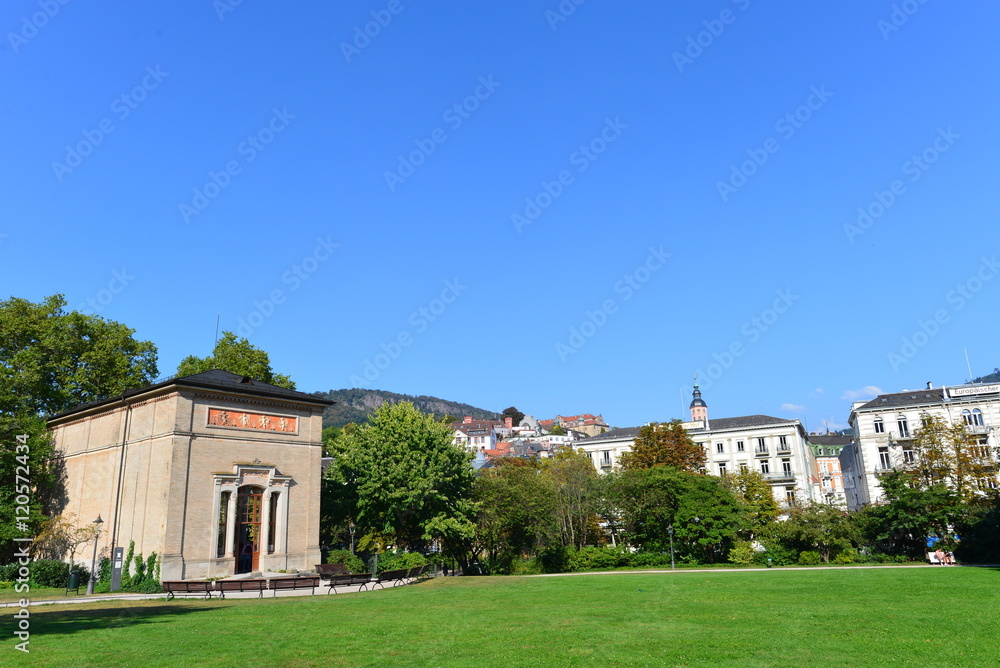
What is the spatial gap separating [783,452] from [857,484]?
852 centimetres

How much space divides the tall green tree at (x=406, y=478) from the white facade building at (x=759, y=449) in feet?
122

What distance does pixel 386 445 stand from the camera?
37.6m

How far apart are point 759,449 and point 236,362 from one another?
186 ft

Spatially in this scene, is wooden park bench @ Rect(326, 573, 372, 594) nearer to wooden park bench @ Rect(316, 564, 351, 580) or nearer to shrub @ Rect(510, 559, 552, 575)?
wooden park bench @ Rect(316, 564, 351, 580)

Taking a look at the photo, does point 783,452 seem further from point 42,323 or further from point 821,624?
point 42,323

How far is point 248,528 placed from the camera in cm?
3256

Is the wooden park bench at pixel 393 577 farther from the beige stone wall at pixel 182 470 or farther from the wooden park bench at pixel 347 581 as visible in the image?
the beige stone wall at pixel 182 470

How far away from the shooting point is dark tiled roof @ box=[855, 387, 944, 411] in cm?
6169

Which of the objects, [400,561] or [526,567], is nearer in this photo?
[400,561]

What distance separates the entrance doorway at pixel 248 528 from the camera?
31.9 m

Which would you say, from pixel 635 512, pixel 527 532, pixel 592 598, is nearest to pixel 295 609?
pixel 592 598

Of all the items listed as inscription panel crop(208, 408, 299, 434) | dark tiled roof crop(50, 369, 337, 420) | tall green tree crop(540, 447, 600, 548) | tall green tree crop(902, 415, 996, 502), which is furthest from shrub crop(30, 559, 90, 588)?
tall green tree crop(902, 415, 996, 502)

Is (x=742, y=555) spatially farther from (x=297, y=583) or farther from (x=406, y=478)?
(x=297, y=583)

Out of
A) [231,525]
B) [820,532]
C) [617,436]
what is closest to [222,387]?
[231,525]
